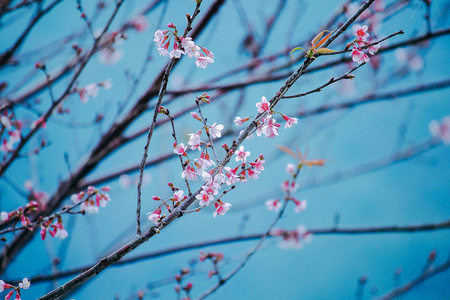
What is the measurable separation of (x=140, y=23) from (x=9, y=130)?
1304 millimetres

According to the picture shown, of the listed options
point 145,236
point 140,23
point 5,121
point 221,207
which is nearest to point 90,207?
point 145,236

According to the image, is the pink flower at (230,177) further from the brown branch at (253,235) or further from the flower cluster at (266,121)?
the brown branch at (253,235)

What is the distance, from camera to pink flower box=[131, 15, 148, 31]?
241cm

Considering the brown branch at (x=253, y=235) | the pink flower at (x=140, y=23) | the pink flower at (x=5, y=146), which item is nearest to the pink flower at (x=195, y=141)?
the brown branch at (x=253, y=235)

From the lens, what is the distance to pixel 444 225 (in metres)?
1.76

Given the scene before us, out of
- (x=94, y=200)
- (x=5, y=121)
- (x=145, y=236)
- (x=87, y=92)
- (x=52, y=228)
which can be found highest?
(x=87, y=92)

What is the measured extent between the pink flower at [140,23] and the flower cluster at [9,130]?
1.19 meters

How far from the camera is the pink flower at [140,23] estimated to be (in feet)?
7.89

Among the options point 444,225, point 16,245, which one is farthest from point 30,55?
point 444,225

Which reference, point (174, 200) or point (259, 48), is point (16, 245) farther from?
point (259, 48)

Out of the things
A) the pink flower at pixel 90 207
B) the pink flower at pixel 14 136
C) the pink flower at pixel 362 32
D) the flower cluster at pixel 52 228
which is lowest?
the flower cluster at pixel 52 228

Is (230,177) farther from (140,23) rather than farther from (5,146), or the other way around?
(140,23)

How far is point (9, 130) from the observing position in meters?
1.69

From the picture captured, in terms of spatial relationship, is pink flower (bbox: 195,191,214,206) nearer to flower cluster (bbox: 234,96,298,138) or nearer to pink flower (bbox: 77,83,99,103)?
flower cluster (bbox: 234,96,298,138)
